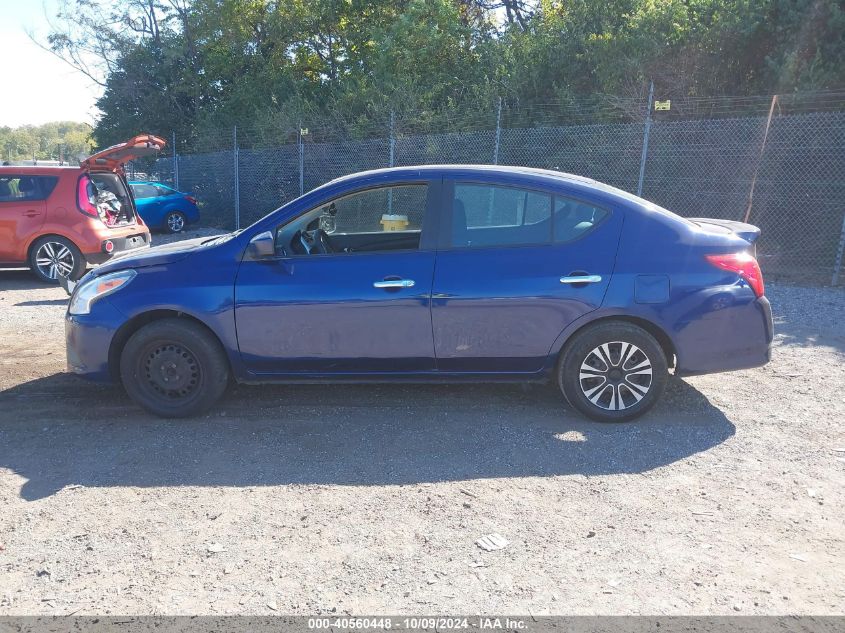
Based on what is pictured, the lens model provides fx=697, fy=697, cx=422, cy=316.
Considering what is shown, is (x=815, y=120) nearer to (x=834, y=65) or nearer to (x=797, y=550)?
(x=834, y=65)

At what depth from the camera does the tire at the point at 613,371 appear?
4.71m

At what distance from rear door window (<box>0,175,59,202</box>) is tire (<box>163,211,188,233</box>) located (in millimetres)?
7512

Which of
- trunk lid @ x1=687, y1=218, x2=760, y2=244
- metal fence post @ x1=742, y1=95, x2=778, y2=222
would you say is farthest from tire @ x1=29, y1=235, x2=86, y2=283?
metal fence post @ x1=742, y1=95, x2=778, y2=222

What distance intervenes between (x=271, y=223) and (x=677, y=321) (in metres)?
2.84

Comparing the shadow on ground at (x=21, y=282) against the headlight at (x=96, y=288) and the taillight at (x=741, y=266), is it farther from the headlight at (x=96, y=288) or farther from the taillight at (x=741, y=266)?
the taillight at (x=741, y=266)

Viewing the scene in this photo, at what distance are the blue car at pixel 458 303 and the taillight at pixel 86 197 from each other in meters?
5.87

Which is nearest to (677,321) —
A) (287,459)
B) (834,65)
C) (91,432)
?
(287,459)

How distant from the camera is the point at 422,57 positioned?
60.8 ft

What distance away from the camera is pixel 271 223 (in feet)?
15.9

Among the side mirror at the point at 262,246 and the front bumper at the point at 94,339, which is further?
the front bumper at the point at 94,339

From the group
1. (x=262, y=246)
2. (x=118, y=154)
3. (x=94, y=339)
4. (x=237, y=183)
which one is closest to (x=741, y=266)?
(x=262, y=246)

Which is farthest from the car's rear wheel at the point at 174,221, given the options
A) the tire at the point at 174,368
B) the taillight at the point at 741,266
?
the taillight at the point at 741,266

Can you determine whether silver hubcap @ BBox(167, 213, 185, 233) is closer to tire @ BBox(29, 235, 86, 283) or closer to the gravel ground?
tire @ BBox(29, 235, 86, 283)

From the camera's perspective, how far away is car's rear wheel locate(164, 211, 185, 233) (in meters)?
17.7
